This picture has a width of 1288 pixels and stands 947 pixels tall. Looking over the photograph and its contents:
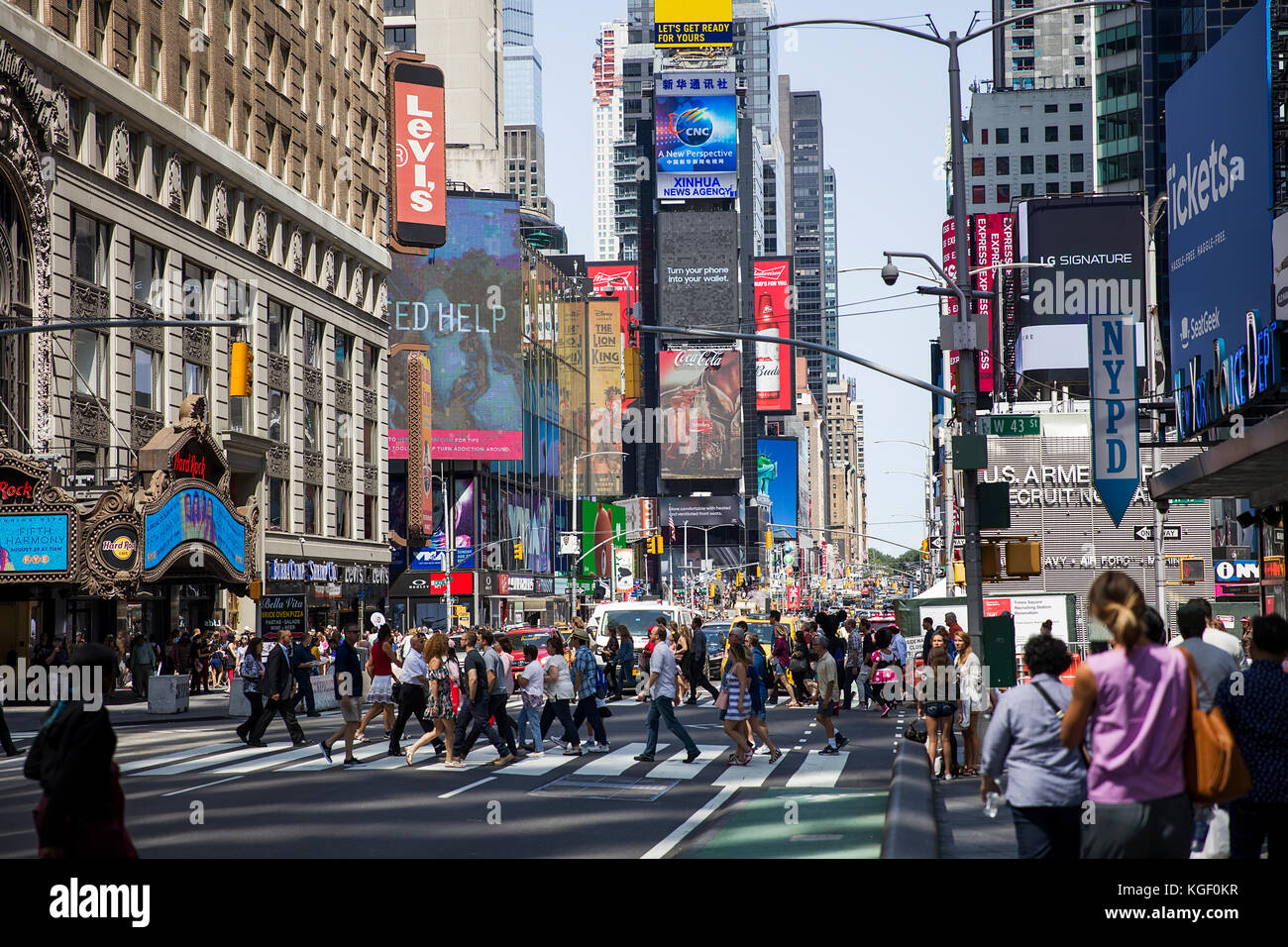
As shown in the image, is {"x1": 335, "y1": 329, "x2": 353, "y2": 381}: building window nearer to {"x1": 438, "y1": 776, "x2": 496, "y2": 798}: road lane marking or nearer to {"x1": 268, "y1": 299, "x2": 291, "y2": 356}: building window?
{"x1": 268, "y1": 299, "x2": 291, "y2": 356}: building window

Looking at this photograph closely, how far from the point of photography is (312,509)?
5800cm

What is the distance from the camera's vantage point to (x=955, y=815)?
47.6 feet

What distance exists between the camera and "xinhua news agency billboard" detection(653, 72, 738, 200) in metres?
175

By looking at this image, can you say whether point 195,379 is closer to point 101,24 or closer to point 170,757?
point 101,24

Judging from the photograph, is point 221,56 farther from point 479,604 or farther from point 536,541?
point 536,541

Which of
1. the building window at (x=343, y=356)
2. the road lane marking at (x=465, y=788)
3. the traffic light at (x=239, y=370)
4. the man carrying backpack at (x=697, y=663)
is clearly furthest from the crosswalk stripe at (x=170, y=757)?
the building window at (x=343, y=356)

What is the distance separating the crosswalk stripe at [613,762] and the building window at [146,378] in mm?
26431

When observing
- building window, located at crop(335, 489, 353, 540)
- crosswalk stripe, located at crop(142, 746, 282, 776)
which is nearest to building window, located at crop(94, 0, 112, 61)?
building window, located at crop(335, 489, 353, 540)

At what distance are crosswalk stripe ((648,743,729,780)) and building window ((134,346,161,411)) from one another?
2710 cm

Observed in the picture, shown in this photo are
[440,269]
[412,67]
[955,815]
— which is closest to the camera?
[955,815]

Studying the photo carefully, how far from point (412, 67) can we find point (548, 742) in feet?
168

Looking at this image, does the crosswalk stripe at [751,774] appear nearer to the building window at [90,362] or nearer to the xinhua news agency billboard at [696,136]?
the building window at [90,362]

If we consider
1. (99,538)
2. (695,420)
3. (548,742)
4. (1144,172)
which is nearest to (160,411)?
(99,538)

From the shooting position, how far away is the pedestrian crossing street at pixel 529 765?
61.6 ft
